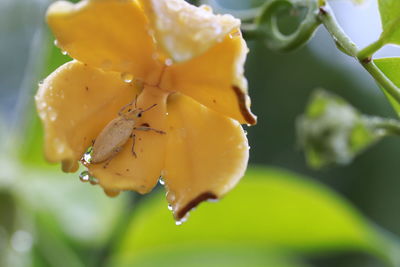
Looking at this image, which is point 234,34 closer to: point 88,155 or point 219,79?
point 219,79

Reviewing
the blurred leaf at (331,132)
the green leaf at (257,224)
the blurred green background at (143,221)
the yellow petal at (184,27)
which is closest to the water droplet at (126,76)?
the yellow petal at (184,27)

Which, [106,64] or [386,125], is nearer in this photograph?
[106,64]

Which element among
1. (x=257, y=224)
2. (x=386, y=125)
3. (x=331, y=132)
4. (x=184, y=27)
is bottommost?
(x=257, y=224)

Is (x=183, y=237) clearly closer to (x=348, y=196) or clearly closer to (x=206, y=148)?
(x=206, y=148)

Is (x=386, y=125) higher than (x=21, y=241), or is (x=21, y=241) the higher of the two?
(x=386, y=125)

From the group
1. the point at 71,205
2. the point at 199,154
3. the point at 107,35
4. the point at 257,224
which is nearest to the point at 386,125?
the point at 199,154

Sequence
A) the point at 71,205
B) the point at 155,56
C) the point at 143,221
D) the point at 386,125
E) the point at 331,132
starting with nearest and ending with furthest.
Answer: the point at 155,56
the point at 386,125
the point at 331,132
the point at 143,221
the point at 71,205
